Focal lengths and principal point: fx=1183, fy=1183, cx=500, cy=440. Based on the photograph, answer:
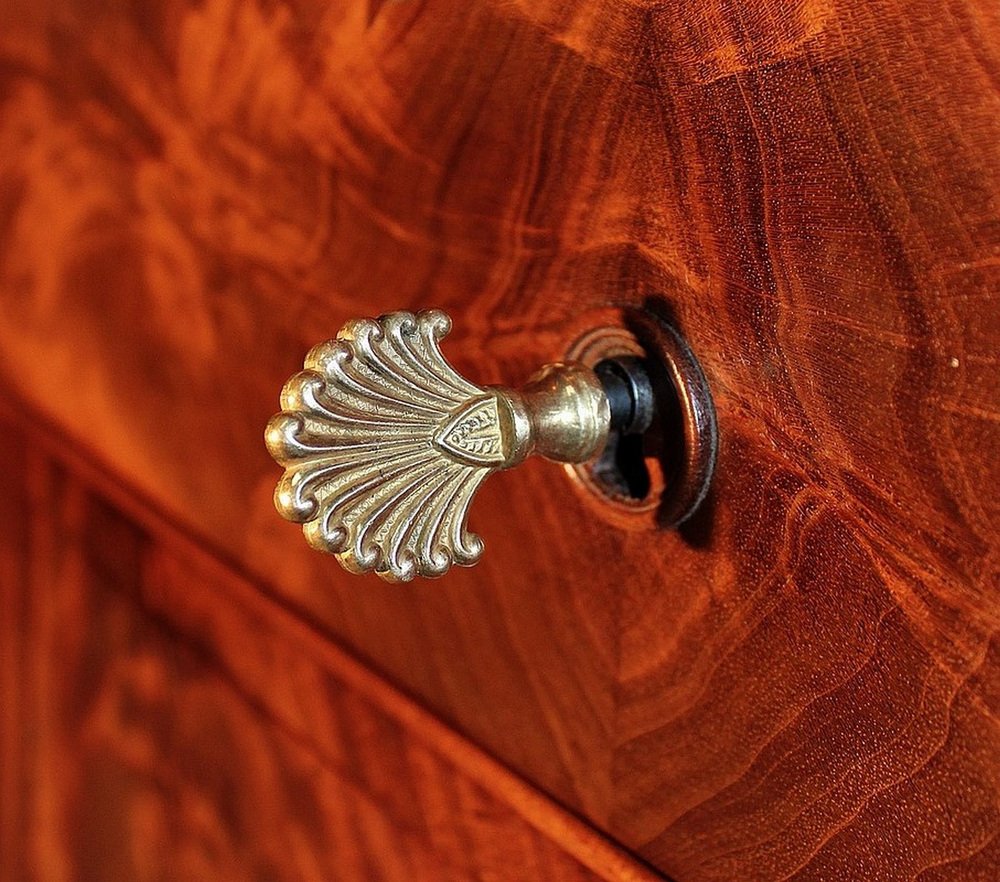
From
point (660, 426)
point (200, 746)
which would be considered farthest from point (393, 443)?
point (200, 746)

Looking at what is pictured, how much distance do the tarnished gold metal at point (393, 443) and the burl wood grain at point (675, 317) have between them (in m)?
0.07

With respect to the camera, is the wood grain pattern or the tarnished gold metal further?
the wood grain pattern

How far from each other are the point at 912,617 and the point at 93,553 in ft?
1.84

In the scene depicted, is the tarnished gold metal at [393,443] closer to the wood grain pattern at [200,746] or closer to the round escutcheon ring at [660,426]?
the round escutcheon ring at [660,426]

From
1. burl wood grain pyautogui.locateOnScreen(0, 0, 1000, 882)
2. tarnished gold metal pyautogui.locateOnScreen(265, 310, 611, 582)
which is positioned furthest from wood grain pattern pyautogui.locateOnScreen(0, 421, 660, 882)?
tarnished gold metal pyautogui.locateOnScreen(265, 310, 611, 582)

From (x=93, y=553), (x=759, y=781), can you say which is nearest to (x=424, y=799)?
(x=759, y=781)

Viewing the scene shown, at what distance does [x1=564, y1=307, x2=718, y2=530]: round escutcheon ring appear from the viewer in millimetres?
338

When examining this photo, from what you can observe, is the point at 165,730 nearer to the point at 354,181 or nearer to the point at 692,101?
the point at 354,181

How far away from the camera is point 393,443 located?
0.30 m

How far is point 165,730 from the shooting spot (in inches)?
26.4

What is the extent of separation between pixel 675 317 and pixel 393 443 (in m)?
0.09

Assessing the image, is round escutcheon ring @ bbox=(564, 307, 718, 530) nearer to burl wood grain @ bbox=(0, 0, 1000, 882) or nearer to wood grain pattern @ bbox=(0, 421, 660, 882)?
burl wood grain @ bbox=(0, 0, 1000, 882)

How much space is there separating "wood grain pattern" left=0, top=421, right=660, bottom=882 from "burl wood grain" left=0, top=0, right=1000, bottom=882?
1.3 inches

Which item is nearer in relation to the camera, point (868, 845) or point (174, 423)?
point (868, 845)
